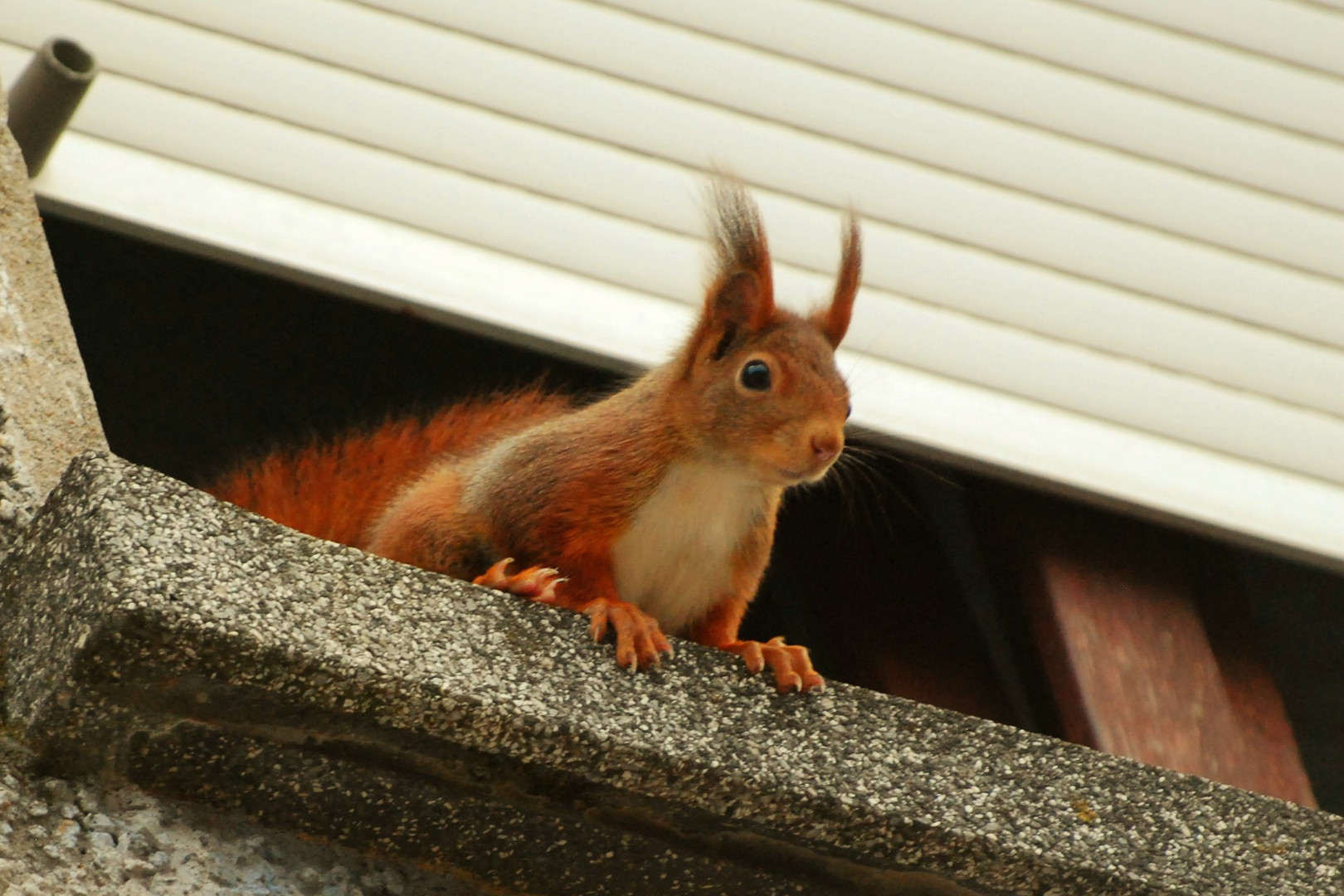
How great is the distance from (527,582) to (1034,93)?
2.71 feet

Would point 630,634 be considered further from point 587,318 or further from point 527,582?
point 587,318

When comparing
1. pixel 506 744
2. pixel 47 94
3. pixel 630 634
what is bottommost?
pixel 506 744

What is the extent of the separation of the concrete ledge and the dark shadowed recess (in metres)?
0.48

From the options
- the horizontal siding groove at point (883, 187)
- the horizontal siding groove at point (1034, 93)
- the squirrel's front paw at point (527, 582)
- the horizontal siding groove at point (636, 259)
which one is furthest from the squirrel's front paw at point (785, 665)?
the horizontal siding groove at point (1034, 93)

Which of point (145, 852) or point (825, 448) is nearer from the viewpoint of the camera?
point (145, 852)

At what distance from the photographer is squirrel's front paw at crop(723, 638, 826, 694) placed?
0.93m

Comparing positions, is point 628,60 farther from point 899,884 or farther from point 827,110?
point 899,884

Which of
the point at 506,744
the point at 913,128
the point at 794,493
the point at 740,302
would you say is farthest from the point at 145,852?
the point at 913,128

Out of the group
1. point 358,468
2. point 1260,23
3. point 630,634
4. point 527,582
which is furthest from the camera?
point 1260,23

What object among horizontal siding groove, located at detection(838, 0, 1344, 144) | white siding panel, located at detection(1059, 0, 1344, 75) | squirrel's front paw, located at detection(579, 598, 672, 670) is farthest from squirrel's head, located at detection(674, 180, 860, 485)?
white siding panel, located at detection(1059, 0, 1344, 75)

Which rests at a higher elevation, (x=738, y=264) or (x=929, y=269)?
(x=929, y=269)

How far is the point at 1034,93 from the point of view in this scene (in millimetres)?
1596

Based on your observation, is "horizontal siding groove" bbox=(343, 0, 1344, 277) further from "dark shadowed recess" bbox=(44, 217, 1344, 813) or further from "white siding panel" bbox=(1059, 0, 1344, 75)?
"dark shadowed recess" bbox=(44, 217, 1344, 813)

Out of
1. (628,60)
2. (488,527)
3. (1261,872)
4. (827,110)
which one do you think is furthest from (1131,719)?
(628,60)
